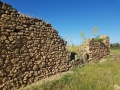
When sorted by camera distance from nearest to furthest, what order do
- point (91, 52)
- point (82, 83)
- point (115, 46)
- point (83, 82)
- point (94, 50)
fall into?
1. point (82, 83)
2. point (83, 82)
3. point (91, 52)
4. point (94, 50)
5. point (115, 46)

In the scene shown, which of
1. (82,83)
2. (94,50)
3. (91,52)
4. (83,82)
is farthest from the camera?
(94,50)

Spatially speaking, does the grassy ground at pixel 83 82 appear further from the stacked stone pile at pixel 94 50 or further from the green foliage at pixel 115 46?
the green foliage at pixel 115 46

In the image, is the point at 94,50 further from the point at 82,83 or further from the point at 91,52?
the point at 82,83

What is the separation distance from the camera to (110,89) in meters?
7.96

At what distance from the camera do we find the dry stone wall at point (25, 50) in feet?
26.1

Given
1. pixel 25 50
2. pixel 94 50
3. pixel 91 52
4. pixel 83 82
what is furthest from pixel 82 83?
pixel 94 50

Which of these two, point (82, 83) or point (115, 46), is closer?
point (82, 83)

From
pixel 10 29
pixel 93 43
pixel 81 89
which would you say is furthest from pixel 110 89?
pixel 93 43

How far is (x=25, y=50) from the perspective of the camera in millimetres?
8727

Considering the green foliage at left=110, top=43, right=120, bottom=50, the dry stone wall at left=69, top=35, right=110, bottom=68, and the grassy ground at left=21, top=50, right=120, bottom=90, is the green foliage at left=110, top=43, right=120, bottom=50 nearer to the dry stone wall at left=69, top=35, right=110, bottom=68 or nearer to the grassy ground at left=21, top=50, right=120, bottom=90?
the dry stone wall at left=69, top=35, right=110, bottom=68

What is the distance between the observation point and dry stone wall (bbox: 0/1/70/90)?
26.1 feet

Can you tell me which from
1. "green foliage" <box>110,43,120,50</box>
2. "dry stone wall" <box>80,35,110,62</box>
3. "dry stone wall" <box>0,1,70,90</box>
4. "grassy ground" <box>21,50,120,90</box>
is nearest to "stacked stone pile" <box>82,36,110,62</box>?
"dry stone wall" <box>80,35,110,62</box>

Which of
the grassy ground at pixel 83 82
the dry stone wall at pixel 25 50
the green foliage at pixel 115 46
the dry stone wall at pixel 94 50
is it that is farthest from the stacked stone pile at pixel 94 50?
the green foliage at pixel 115 46

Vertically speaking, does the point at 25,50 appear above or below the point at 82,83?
above
